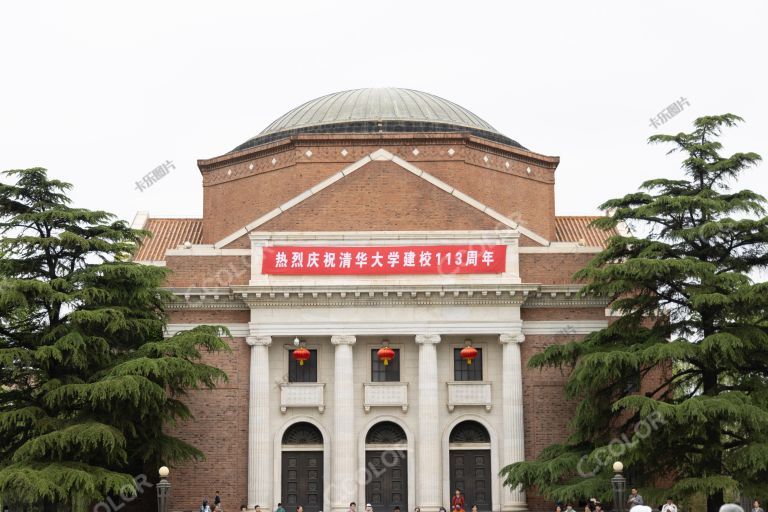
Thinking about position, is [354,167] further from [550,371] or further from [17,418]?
[17,418]

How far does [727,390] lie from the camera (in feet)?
114

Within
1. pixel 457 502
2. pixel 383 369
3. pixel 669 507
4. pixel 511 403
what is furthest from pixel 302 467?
pixel 669 507

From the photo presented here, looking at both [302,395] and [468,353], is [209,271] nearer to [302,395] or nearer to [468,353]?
[302,395]

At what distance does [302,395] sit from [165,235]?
40.1ft

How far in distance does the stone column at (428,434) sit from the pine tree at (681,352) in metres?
2.83

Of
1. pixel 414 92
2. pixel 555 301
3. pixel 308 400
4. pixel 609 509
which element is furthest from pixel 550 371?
pixel 414 92

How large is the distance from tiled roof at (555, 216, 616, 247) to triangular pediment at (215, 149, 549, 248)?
7.85 meters

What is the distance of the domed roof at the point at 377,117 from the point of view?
48281 mm

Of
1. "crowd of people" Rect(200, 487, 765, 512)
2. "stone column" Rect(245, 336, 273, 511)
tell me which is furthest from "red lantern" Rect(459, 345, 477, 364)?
"stone column" Rect(245, 336, 273, 511)

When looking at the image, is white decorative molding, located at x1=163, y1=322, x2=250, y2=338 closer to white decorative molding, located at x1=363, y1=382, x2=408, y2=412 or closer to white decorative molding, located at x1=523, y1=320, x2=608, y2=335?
white decorative molding, located at x1=363, y1=382, x2=408, y2=412

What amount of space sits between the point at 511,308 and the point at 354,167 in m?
7.56

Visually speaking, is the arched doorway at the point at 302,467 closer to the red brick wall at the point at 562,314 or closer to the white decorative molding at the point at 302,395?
the white decorative molding at the point at 302,395

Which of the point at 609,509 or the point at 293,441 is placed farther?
the point at 293,441

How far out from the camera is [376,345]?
135 feet
